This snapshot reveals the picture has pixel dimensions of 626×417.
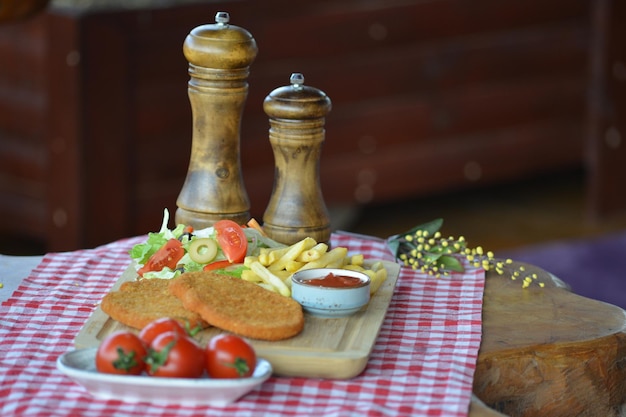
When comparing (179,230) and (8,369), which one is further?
(179,230)

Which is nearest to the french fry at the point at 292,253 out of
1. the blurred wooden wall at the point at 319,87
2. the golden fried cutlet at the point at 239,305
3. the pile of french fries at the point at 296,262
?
the pile of french fries at the point at 296,262

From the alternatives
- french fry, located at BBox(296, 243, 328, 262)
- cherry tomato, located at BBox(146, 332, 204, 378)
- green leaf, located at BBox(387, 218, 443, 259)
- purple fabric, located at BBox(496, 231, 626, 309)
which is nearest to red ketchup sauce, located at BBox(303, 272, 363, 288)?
french fry, located at BBox(296, 243, 328, 262)

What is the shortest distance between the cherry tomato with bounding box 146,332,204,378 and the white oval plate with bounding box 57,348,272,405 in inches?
0.7

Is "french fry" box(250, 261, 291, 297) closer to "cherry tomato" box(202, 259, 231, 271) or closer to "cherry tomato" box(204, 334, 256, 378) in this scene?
"cherry tomato" box(202, 259, 231, 271)

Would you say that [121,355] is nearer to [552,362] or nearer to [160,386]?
[160,386]

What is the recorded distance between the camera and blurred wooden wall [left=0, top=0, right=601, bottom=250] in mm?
4086

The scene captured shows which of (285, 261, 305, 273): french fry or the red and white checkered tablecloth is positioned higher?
(285, 261, 305, 273): french fry

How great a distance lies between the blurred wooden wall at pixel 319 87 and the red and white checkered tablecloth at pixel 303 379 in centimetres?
199

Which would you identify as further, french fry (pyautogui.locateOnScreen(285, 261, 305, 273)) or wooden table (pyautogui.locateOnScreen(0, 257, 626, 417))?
french fry (pyautogui.locateOnScreen(285, 261, 305, 273))

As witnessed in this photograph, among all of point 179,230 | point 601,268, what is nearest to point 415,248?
point 179,230

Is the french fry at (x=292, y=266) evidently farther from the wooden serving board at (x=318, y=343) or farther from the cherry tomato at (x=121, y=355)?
the cherry tomato at (x=121, y=355)

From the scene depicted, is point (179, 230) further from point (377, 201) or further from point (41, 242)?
point (377, 201)

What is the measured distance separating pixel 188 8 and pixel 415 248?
232cm

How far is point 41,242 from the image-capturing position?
182 inches
